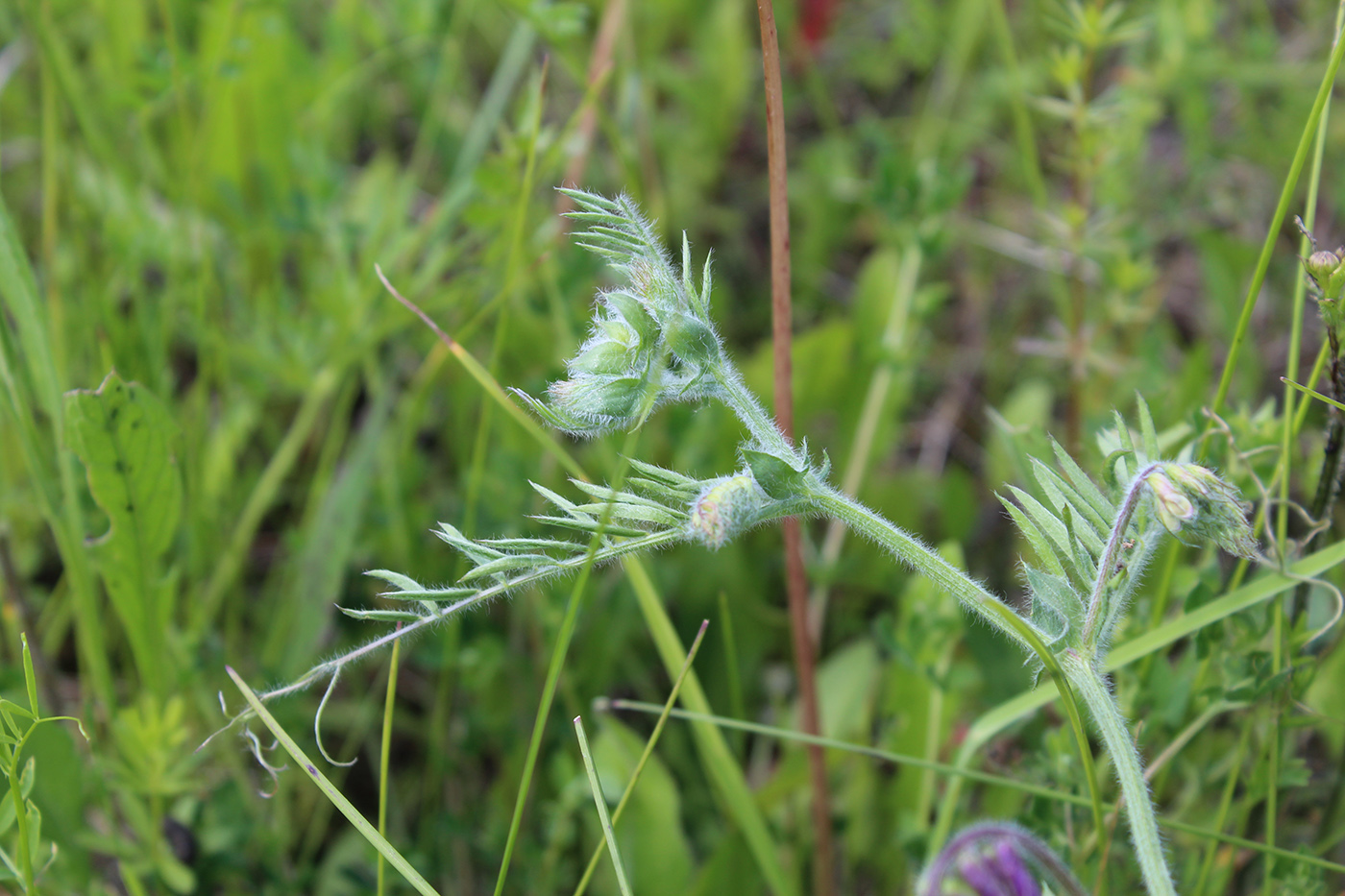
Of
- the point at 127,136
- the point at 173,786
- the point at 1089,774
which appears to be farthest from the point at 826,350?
the point at 127,136

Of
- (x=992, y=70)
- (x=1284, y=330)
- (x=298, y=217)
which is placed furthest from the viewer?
(x=992, y=70)

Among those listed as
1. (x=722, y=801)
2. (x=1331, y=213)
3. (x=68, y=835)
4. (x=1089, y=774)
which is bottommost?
(x=722, y=801)

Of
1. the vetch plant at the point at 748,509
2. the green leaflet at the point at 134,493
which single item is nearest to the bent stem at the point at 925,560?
the vetch plant at the point at 748,509

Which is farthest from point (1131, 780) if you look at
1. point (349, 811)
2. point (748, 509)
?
point (349, 811)

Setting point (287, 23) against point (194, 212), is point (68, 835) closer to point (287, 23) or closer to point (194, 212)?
point (194, 212)

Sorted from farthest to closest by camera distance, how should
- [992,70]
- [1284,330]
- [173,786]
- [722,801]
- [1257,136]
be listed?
[992,70], [1257,136], [1284,330], [722,801], [173,786]

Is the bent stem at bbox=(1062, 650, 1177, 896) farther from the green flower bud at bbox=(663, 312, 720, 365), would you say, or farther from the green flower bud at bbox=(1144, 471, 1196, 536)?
the green flower bud at bbox=(663, 312, 720, 365)

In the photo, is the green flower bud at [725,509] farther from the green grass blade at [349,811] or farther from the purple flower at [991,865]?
the green grass blade at [349,811]
